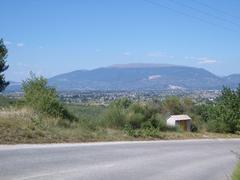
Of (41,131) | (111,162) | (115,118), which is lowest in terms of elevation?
(111,162)

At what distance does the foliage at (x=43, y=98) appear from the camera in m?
26.7

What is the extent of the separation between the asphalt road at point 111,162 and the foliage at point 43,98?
268 inches

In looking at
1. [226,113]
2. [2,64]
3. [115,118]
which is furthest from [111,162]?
[2,64]

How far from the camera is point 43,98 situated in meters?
26.9

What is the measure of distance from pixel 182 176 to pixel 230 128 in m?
26.2

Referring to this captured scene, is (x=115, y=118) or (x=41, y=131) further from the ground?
(x=41, y=131)

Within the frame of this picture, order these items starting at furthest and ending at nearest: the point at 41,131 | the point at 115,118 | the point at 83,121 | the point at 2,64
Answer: the point at 2,64
the point at 115,118
the point at 83,121
the point at 41,131

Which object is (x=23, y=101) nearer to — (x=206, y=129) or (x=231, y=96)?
(x=206, y=129)

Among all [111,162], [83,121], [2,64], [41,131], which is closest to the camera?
[111,162]

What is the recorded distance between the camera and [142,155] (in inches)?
719

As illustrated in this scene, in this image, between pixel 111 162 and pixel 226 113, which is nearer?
pixel 111 162

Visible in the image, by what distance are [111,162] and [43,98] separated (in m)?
12.0

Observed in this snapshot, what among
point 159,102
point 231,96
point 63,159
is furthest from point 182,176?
point 159,102

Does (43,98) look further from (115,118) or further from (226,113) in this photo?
(226,113)
